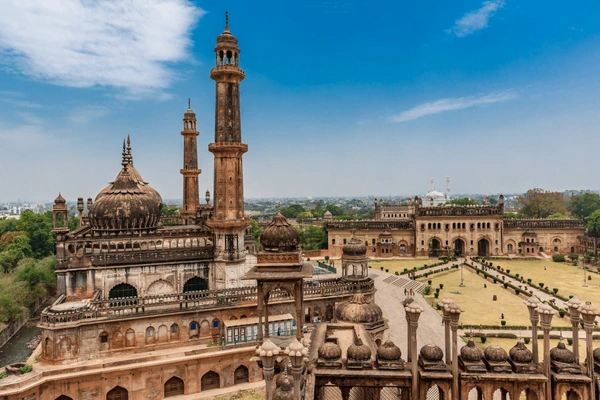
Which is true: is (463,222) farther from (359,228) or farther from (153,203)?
(153,203)

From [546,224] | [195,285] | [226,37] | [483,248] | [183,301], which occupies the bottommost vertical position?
[483,248]

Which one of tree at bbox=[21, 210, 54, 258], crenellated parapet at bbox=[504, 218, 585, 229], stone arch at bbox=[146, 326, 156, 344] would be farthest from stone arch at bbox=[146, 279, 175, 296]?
crenellated parapet at bbox=[504, 218, 585, 229]

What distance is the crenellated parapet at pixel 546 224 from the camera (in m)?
70.2

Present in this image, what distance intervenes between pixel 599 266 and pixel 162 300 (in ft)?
207

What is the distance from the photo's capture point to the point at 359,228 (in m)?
72.3

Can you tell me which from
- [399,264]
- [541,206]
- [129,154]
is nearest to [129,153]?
[129,154]

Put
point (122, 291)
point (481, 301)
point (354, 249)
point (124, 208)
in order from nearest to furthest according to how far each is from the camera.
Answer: point (122, 291) < point (354, 249) < point (124, 208) < point (481, 301)

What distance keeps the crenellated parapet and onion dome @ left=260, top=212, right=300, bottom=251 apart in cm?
6299

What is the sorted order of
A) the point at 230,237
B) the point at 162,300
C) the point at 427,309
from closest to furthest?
1. the point at 162,300
2. the point at 230,237
3. the point at 427,309

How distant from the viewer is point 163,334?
23.3 metres

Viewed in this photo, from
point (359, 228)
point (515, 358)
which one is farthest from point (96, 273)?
point (359, 228)

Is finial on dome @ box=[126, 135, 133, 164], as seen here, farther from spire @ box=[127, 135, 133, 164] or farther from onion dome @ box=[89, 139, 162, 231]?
onion dome @ box=[89, 139, 162, 231]

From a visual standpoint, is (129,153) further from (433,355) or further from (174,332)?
(433,355)

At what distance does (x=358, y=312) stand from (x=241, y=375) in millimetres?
8082
